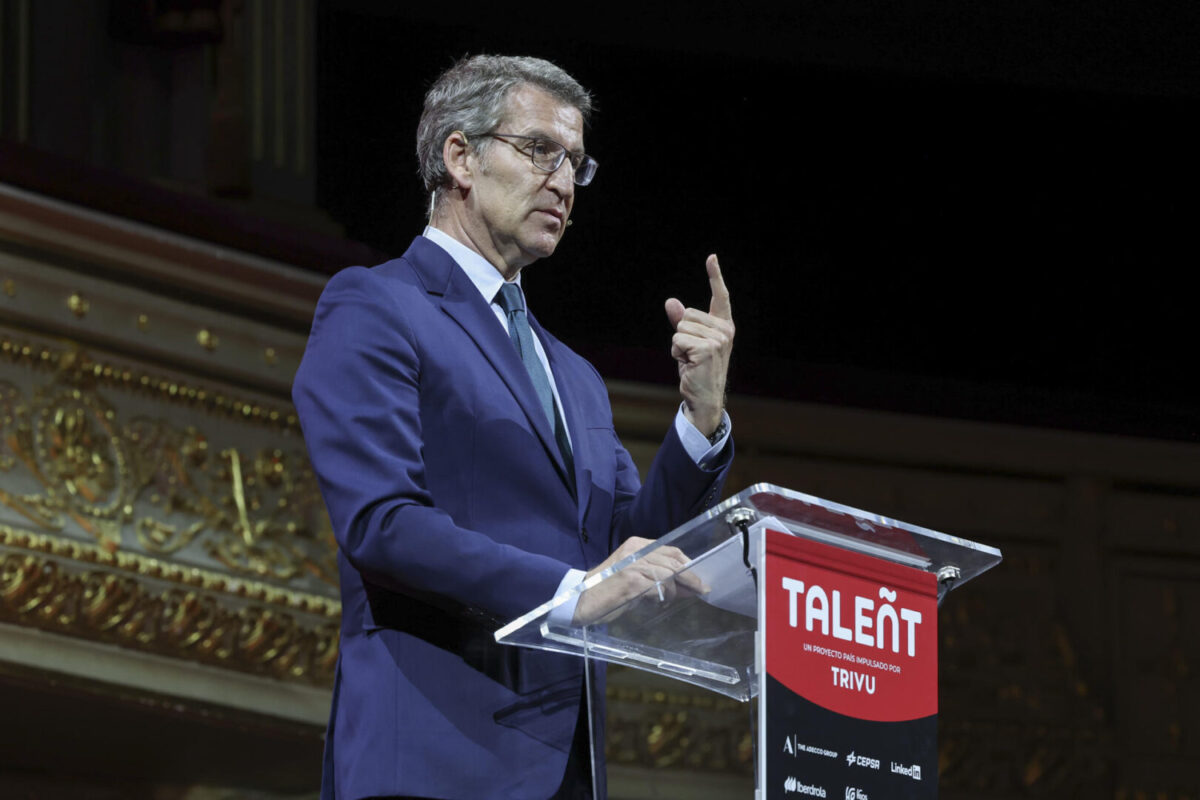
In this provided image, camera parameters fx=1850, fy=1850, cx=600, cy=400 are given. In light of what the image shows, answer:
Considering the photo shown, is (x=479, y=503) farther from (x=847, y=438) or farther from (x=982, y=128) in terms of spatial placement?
(x=982, y=128)

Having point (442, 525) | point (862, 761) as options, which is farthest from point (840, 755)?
point (442, 525)

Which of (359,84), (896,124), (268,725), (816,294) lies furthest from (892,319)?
(268,725)

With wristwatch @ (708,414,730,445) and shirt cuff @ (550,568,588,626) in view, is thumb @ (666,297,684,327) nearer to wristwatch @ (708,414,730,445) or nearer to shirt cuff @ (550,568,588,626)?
wristwatch @ (708,414,730,445)

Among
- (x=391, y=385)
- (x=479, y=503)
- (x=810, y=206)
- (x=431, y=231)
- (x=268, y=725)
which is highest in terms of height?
(x=810, y=206)

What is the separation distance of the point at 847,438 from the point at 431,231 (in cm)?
251

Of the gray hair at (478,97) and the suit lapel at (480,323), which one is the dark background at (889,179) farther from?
the suit lapel at (480,323)

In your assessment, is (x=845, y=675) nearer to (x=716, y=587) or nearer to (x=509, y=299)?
(x=716, y=587)

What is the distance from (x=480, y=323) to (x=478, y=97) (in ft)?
0.93

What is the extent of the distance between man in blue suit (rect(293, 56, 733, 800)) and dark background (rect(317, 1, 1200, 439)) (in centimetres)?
249

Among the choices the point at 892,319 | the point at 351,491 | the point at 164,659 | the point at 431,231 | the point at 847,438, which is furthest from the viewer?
the point at 892,319

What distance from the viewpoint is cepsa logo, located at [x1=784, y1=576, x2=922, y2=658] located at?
1457mm

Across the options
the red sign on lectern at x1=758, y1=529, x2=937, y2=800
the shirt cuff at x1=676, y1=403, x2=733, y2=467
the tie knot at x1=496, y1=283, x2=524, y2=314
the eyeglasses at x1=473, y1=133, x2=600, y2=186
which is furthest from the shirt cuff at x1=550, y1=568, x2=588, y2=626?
the eyeglasses at x1=473, y1=133, x2=600, y2=186

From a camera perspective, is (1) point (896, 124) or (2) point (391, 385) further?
(1) point (896, 124)

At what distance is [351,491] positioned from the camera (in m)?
1.59
